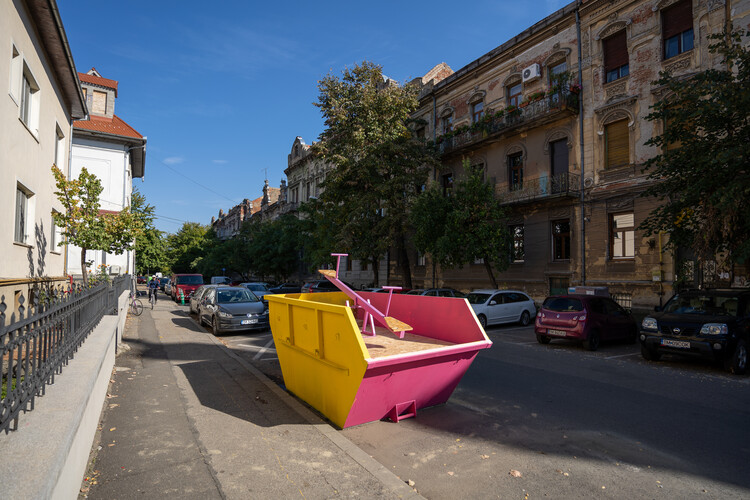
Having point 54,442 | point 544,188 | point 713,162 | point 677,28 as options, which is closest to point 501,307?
point 544,188

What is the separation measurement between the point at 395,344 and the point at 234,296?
10690 millimetres

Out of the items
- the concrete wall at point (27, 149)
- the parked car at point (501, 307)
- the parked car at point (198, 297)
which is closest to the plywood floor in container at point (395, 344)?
the concrete wall at point (27, 149)

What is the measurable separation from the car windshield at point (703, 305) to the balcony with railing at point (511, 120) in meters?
12.8

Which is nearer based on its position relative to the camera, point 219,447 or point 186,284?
point 219,447

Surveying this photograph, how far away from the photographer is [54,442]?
2.82 m

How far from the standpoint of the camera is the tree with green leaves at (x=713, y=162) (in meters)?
10.6

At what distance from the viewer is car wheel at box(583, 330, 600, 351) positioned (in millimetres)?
11617

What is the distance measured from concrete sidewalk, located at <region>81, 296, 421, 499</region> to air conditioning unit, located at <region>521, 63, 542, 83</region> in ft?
67.6

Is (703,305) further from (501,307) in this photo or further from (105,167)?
(105,167)

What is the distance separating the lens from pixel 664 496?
3699 millimetres

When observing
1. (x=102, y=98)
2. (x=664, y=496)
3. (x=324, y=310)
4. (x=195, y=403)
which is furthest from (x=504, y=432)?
(x=102, y=98)

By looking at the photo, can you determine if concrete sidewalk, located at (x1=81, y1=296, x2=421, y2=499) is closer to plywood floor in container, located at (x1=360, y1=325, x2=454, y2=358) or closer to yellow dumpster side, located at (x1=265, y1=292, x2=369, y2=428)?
yellow dumpster side, located at (x1=265, y1=292, x2=369, y2=428)

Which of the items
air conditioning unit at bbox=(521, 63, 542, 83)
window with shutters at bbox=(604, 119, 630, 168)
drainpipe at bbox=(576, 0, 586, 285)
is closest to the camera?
window with shutters at bbox=(604, 119, 630, 168)

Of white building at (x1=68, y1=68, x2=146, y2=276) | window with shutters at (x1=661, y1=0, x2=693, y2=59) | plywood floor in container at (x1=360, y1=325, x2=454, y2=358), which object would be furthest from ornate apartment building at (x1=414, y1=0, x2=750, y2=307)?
white building at (x1=68, y1=68, x2=146, y2=276)
